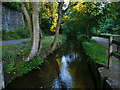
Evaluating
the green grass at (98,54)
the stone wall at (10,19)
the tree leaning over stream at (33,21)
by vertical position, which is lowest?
the green grass at (98,54)

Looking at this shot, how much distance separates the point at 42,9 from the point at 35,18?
111 inches

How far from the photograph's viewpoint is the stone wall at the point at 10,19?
11.4 meters

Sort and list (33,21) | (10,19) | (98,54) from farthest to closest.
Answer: (10,19) → (98,54) → (33,21)

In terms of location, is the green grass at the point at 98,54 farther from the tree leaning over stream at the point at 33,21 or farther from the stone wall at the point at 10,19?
the stone wall at the point at 10,19

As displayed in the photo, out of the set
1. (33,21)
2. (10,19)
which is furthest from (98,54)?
(10,19)

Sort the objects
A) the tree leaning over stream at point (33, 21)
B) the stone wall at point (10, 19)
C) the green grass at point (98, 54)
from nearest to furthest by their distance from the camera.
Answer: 1. the tree leaning over stream at point (33, 21)
2. the green grass at point (98, 54)
3. the stone wall at point (10, 19)

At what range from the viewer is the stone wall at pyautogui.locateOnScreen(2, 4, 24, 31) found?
450 inches

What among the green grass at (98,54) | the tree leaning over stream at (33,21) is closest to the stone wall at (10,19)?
the tree leaning over stream at (33,21)

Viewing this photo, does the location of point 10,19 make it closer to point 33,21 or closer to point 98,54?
point 33,21

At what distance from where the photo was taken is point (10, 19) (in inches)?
→ 492

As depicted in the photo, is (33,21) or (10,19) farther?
(10,19)

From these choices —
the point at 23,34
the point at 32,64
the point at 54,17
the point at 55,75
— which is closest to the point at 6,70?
the point at 32,64

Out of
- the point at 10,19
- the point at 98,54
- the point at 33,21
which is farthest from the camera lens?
the point at 10,19

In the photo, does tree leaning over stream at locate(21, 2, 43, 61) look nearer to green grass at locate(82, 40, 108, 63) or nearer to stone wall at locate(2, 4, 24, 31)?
green grass at locate(82, 40, 108, 63)
